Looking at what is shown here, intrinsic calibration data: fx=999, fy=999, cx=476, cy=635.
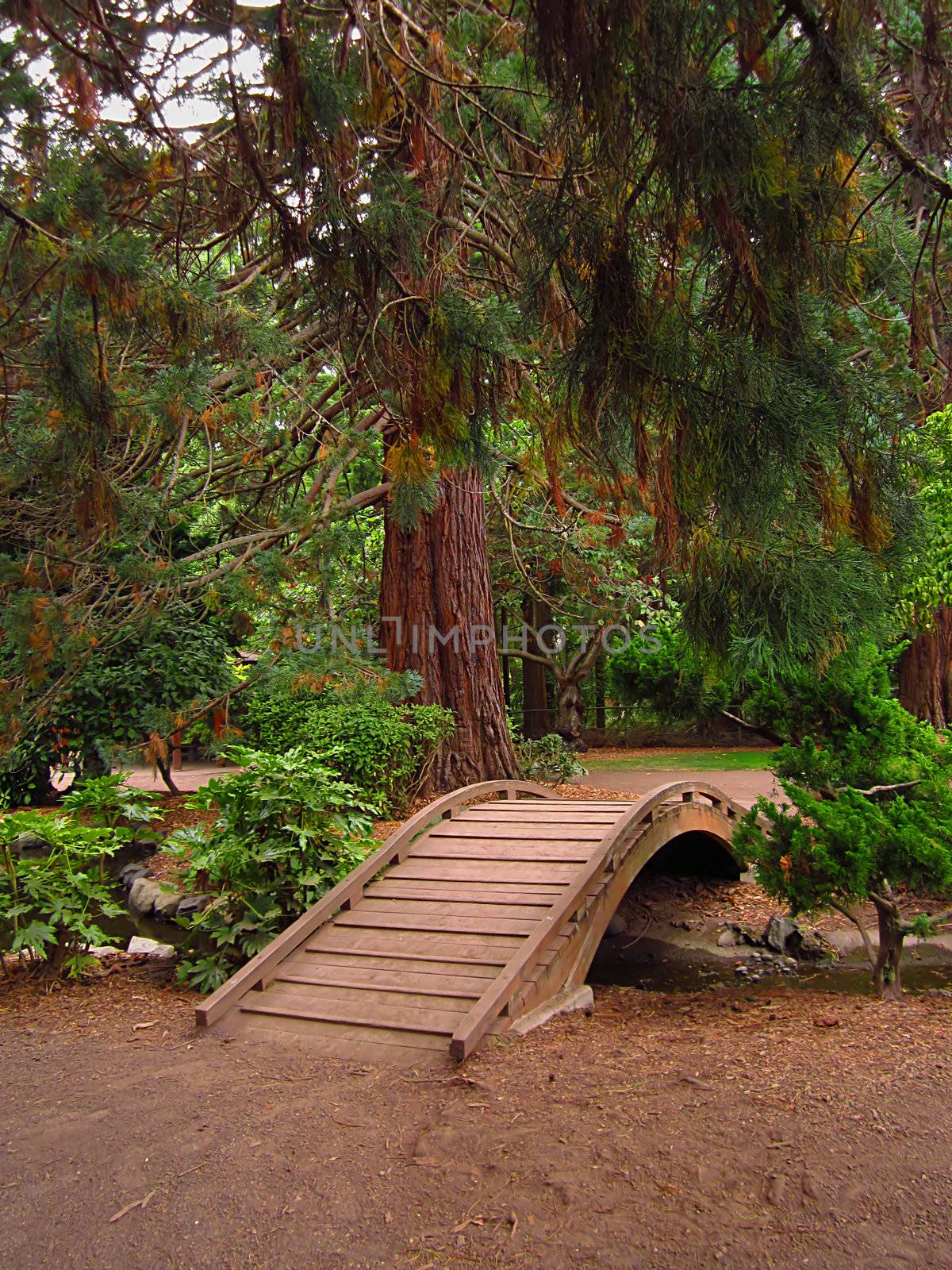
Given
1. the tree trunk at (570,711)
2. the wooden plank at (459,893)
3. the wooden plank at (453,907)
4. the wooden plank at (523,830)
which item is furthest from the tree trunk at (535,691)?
the wooden plank at (453,907)

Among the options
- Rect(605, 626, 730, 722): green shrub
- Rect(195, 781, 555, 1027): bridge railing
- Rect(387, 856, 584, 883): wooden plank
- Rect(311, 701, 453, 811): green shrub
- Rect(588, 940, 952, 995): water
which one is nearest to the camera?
Rect(195, 781, 555, 1027): bridge railing

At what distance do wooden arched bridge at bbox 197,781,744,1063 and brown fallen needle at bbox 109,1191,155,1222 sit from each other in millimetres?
1477

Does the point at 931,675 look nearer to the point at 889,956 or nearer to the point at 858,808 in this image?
the point at 889,956

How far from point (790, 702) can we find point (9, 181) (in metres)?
4.93

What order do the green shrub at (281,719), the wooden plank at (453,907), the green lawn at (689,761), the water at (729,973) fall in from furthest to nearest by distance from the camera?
the green lawn at (689,761)
the green shrub at (281,719)
the water at (729,973)
the wooden plank at (453,907)

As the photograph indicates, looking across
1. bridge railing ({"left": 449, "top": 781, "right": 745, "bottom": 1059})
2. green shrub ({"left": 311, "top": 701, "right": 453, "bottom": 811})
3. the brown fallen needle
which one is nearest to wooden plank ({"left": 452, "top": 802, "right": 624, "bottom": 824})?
bridge railing ({"left": 449, "top": 781, "right": 745, "bottom": 1059})

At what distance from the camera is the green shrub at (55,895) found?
579 centimetres

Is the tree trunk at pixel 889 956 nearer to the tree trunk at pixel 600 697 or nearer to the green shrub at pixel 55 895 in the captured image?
the green shrub at pixel 55 895

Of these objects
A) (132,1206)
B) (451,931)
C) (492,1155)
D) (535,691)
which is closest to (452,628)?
(451,931)

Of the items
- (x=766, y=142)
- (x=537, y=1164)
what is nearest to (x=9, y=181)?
(x=766, y=142)

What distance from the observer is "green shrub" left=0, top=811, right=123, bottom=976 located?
579cm

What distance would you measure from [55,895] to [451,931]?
7.75 feet

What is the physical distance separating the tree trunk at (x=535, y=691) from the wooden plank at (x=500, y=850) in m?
9.90

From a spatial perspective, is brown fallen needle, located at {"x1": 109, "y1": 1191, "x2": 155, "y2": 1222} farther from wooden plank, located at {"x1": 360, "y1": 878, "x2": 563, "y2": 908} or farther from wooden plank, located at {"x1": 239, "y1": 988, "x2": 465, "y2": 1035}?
wooden plank, located at {"x1": 360, "y1": 878, "x2": 563, "y2": 908}
